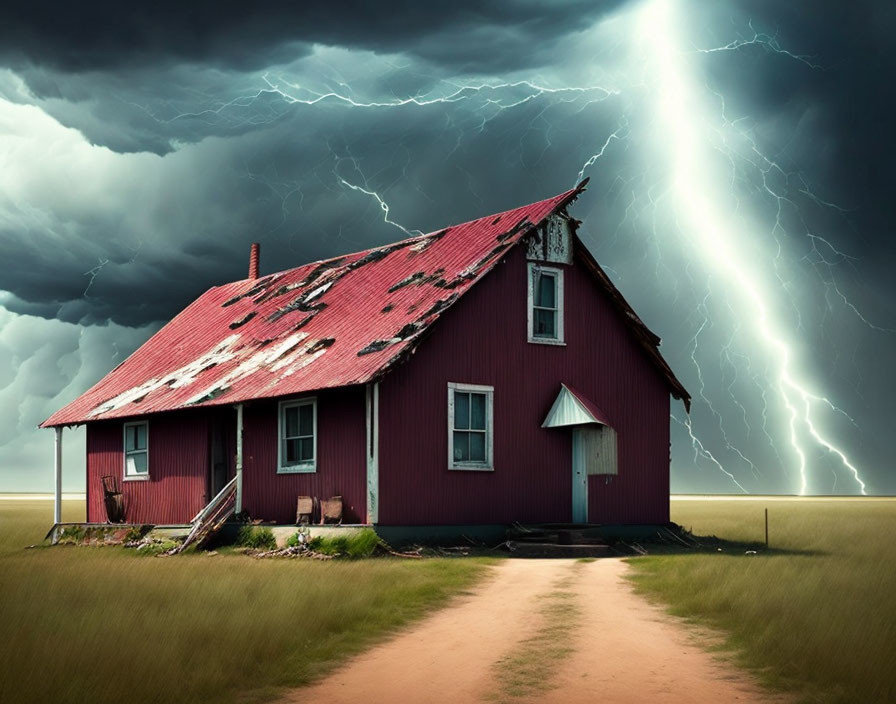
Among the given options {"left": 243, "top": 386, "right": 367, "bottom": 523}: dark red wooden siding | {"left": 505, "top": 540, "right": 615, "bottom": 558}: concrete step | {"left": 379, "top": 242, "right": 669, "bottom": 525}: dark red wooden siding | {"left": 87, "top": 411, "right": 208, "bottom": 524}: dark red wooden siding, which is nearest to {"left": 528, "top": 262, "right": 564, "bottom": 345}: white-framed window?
{"left": 379, "top": 242, "right": 669, "bottom": 525}: dark red wooden siding

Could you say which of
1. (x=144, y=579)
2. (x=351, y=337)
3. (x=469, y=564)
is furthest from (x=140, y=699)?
(x=351, y=337)

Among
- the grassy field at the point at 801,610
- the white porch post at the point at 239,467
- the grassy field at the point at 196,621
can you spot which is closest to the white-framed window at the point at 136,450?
the white porch post at the point at 239,467

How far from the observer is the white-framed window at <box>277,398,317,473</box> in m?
23.5

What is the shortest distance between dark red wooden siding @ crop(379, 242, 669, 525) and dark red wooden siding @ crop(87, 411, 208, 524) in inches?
272

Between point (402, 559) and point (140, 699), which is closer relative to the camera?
point (140, 699)

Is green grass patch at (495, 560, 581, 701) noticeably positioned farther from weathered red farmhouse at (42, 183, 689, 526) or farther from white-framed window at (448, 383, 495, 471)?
white-framed window at (448, 383, 495, 471)

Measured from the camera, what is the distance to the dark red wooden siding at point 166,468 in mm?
26953

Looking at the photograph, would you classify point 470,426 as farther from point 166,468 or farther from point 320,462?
point 166,468

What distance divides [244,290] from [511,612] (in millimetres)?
23666

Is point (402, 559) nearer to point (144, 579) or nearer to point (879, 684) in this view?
point (144, 579)

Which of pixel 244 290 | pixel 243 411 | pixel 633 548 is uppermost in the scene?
pixel 244 290

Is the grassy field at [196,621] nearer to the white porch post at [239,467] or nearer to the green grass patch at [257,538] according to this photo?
the green grass patch at [257,538]

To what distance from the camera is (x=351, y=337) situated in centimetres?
2403

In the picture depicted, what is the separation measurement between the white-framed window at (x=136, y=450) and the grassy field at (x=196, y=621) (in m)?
9.87
